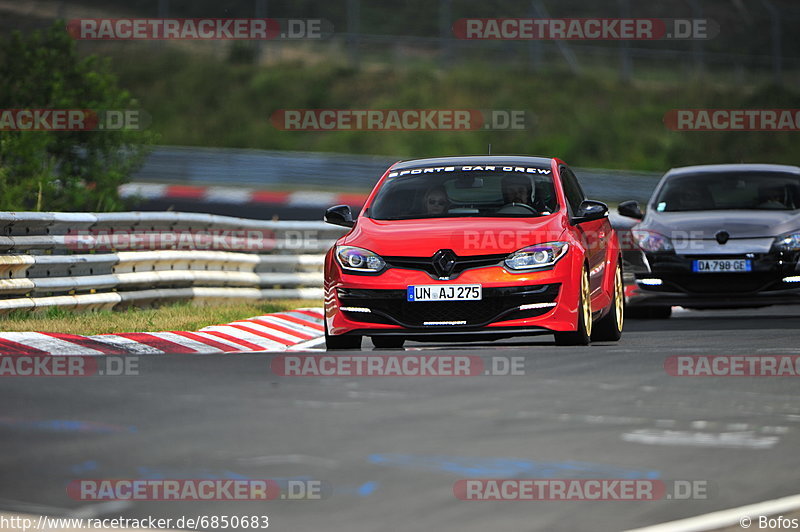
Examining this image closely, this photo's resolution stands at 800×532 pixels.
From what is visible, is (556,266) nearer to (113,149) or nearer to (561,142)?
(113,149)

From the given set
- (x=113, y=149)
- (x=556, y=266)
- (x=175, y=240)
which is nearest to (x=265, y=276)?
(x=175, y=240)

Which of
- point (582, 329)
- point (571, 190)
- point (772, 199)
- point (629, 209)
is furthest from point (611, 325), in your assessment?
point (772, 199)

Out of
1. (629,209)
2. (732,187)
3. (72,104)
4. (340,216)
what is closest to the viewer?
(340,216)

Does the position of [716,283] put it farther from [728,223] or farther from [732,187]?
[732,187]

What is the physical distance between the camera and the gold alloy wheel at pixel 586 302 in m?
11.5

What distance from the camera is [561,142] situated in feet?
157

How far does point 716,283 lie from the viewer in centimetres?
1484

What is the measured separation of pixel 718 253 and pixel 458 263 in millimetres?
4630

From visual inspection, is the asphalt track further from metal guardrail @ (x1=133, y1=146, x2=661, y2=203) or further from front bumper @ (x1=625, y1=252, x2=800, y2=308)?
metal guardrail @ (x1=133, y1=146, x2=661, y2=203)

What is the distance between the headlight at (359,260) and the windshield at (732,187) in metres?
5.45

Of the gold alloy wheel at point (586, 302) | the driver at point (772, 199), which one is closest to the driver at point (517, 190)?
the gold alloy wheel at point (586, 302)

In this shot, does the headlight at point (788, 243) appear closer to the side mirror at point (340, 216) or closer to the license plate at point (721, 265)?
the license plate at point (721, 265)

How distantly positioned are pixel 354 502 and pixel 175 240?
10.6 metres

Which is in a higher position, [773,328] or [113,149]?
[113,149]
